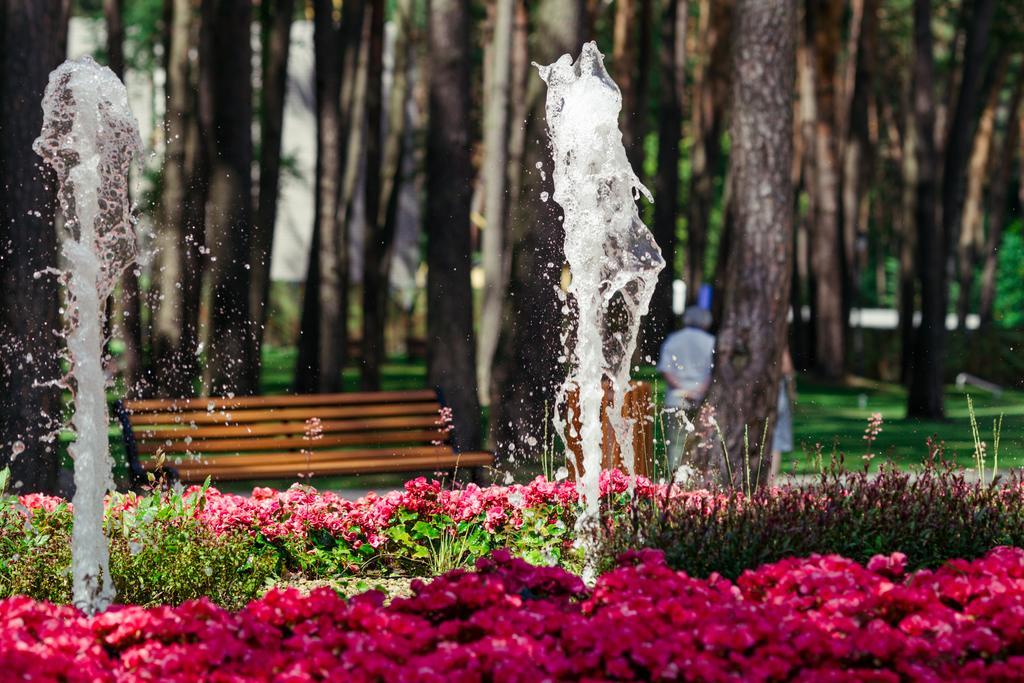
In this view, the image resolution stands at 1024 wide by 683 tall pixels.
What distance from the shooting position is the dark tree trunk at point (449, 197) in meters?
14.3

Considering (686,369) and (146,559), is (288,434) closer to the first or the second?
(686,369)

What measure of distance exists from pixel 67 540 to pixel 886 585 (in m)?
3.42

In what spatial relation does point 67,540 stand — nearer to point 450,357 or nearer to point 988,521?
point 988,521

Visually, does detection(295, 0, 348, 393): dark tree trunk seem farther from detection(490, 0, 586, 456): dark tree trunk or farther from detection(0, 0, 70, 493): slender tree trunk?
detection(0, 0, 70, 493): slender tree trunk

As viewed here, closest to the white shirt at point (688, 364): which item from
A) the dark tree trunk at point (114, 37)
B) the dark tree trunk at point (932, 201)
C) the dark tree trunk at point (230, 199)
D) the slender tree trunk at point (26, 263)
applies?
the slender tree trunk at point (26, 263)

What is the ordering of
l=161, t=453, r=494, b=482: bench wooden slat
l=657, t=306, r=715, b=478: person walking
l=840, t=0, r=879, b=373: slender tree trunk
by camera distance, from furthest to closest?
l=840, t=0, r=879, b=373: slender tree trunk, l=657, t=306, r=715, b=478: person walking, l=161, t=453, r=494, b=482: bench wooden slat

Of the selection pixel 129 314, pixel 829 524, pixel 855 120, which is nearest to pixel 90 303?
pixel 829 524

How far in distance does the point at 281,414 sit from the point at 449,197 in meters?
4.56

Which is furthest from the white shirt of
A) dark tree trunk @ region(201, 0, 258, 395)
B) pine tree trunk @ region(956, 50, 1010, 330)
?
pine tree trunk @ region(956, 50, 1010, 330)

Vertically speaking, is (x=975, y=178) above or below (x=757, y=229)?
above

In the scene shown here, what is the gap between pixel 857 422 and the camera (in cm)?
2066

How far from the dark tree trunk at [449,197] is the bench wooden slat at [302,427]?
327cm

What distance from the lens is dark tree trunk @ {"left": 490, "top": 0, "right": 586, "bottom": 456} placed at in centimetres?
1277

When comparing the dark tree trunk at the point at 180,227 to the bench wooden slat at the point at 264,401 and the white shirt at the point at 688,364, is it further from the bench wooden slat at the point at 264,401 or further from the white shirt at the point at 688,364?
the white shirt at the point at 688,364
